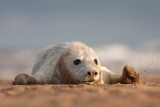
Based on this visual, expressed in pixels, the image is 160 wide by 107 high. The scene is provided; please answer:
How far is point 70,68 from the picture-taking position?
7.23 m

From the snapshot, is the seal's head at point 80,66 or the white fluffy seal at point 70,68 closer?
the seal's head at point 80,66

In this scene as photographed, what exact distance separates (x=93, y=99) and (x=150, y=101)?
0.68m

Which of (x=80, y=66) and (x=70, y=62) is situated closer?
(x=80, y=66)

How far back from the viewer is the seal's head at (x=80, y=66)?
6.63 metres

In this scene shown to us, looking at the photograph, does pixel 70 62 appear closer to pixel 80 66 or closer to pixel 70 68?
pixel 70 68

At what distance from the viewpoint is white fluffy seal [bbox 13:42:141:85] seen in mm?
6750

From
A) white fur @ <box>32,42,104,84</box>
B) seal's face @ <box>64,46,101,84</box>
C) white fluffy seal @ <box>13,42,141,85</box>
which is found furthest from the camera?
white fur @ <box>32,42,104,84</box>

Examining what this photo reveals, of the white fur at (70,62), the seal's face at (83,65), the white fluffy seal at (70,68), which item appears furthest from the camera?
the white fur at (70,62)

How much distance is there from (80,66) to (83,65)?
0.32 feet

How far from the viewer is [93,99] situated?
326 centimetres

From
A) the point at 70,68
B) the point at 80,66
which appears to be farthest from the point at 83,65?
the point at 70,68

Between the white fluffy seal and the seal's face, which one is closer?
the seal's face

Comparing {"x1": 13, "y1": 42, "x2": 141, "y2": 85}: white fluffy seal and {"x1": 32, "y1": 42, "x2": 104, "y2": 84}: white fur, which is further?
{"x1": 32, "y1": 42, "x2": 104, "y2": 84}: white fur

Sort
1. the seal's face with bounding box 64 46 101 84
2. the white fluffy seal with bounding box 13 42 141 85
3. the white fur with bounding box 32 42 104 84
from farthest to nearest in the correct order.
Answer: the white fur with bounding box 32 42 104 84
the white fluffy seal with bounding box 13 42 141 85
the seal's face with bounding box 64 46 101 84
